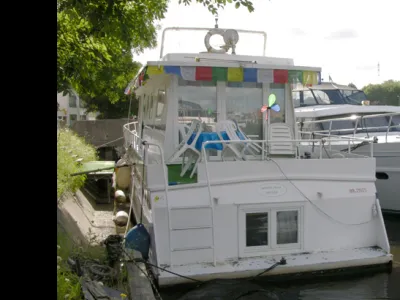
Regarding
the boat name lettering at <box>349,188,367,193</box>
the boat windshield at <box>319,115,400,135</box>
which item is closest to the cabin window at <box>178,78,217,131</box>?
the boat name lettering at <box>349,188,367,193</box>

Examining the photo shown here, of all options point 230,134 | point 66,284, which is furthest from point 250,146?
point 66,284

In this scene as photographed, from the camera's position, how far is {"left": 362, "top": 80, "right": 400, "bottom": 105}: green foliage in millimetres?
68275

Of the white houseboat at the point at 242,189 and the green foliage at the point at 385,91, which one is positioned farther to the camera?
the green foliage at the point at 385,91

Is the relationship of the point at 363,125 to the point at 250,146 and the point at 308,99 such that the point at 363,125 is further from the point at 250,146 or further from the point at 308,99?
the point at 250,146

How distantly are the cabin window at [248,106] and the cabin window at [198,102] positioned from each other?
0.37 m

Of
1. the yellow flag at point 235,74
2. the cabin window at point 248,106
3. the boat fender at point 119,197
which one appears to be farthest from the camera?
the boat fender at point 119,197

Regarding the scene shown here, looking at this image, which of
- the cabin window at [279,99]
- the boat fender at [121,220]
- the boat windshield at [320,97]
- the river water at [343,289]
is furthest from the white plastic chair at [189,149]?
the boat windshield at [320,97]

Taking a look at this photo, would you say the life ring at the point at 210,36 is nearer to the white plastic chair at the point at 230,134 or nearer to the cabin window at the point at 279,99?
the cabin window at the point at 279,99

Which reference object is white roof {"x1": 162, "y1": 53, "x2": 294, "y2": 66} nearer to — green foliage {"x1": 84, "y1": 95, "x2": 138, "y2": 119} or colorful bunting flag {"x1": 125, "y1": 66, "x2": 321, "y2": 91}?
colorful bunting flag {"x1": 125, "y1": 66, "x2": 321, "y2": 91}

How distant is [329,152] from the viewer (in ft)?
26.8

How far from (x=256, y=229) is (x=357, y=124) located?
7.46 meters

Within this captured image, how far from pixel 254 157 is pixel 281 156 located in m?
0.48

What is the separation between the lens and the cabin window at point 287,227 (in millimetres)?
6664

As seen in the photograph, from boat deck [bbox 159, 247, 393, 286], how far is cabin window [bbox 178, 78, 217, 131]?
268 centimetres
